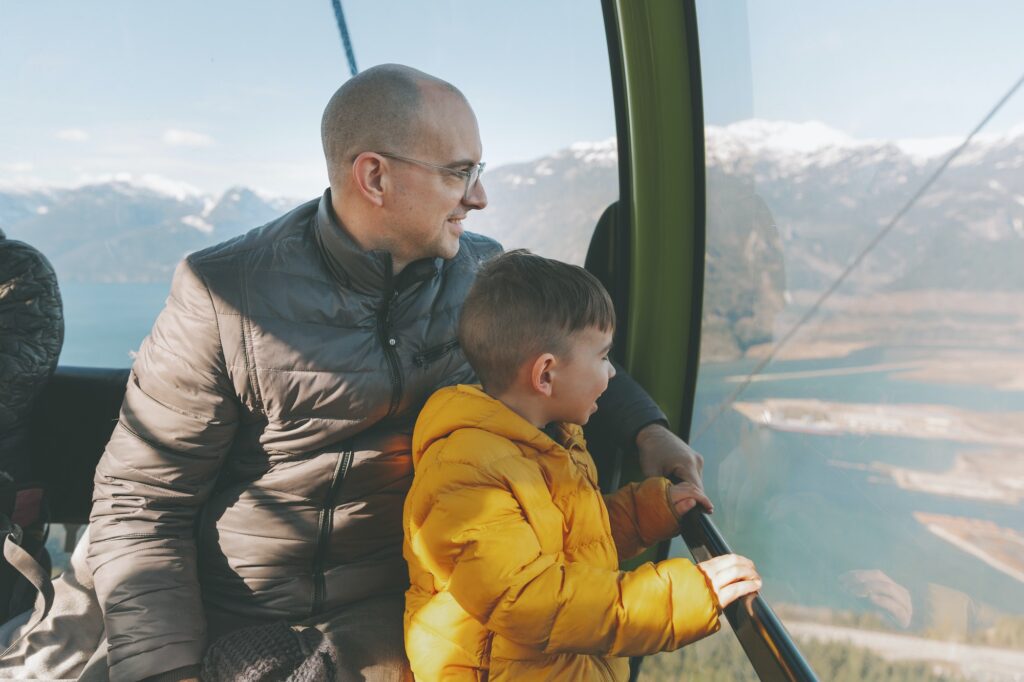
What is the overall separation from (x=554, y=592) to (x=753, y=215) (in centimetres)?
138

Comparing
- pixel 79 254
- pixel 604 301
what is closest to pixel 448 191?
pixel 604 301

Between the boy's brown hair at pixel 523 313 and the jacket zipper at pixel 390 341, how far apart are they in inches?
7.9

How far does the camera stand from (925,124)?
5.53 ft

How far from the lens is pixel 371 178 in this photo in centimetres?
185

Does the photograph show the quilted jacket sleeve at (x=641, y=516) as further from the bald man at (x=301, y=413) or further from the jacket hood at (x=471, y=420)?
the jacket hood at (x=471, y=420)

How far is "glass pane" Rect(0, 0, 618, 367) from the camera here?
2.82 meters

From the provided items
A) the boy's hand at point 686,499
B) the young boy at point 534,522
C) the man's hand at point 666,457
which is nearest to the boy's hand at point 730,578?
the young boy at point 534,522

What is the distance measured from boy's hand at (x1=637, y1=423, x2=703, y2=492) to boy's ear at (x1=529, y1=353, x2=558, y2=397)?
1.38 feet

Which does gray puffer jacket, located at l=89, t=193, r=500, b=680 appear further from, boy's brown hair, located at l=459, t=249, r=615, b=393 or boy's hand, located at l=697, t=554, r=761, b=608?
boy's hand, located at l=697, t=554, r=761, b=608

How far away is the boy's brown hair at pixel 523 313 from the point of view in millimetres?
1689

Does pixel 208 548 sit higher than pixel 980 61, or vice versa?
pixel 980 61

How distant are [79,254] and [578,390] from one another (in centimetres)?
246

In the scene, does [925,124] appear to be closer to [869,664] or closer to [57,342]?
[869,664]

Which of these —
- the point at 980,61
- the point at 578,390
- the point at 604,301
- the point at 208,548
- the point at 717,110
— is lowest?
the point at 208,548
